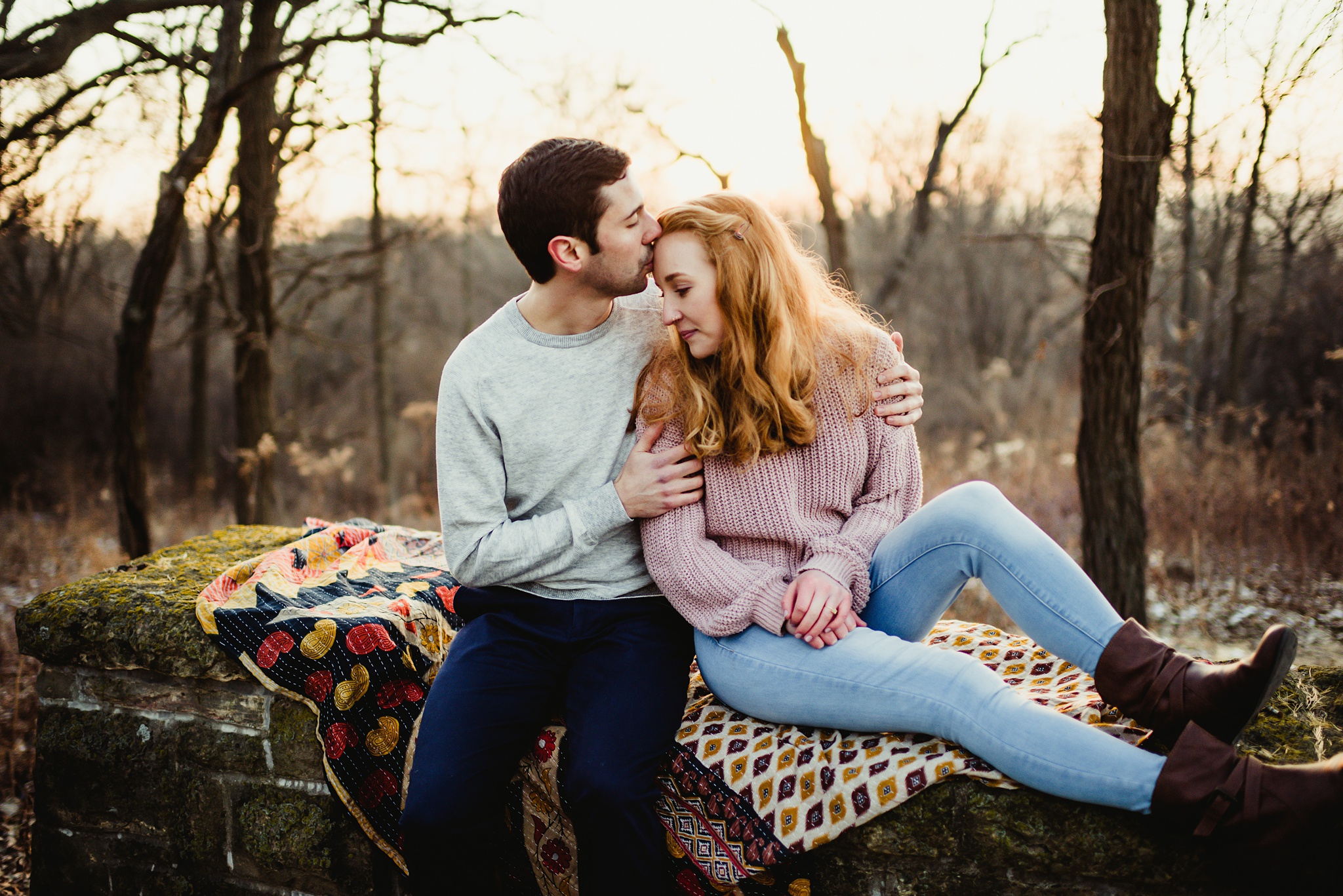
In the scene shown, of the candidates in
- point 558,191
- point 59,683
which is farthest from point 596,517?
point 59,683

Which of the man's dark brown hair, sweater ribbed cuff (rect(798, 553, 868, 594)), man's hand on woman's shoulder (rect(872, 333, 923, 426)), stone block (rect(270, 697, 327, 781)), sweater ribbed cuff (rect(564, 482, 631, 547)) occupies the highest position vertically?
the man's dark brown hair

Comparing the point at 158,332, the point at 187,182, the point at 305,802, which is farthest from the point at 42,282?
the point at 305,802

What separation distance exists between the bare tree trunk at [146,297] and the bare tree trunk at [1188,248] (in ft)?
14.0

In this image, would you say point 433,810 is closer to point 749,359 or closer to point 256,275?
point 749,359

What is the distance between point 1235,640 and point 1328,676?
3286 mm

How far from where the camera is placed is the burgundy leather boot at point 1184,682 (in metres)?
1.62

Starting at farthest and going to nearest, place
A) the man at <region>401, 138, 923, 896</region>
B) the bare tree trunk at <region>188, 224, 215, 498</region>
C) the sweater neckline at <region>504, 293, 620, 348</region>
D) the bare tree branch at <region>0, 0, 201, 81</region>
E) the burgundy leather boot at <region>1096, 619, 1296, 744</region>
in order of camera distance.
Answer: the bare tree trunk at <region>188, 224, 215, 498</region>
the bare tree branch at <region>0, 0, 201, 81</region>
the sweater neckline at <region>504, 293, 620, 348</region>
the man at <region>401, 138, 923, 896</region>
the burgundy leather boot at <region>1096, 619, 1296, 744</region>

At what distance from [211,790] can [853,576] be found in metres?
1.78

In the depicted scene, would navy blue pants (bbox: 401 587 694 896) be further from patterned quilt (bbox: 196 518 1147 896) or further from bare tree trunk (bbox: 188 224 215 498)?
bare tree trunk (bbox: 188 224 215 498)

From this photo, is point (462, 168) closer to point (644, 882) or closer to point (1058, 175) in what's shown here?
→ point (1058, 175)

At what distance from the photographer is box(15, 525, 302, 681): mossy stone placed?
7.49ft

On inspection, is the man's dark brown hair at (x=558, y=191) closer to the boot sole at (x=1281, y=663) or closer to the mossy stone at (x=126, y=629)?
the mossy stone at (x=126, y=629)

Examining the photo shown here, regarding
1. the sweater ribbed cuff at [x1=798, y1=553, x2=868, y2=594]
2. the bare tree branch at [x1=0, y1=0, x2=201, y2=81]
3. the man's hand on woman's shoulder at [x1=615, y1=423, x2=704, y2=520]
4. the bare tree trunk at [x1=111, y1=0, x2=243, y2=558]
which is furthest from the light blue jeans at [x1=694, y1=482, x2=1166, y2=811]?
the bare tree branch at [x1=0, y1=0, x2=201, y2=81]

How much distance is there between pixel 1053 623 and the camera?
6.14 feet
